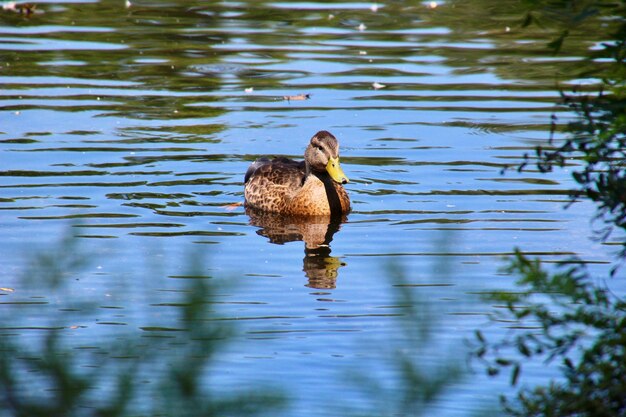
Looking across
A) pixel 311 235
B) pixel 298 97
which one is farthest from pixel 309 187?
pixel 298 97

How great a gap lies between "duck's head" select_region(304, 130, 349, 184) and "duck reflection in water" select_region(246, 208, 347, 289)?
48cm

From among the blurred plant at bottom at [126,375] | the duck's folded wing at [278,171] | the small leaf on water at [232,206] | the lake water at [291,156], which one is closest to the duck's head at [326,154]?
the duck's folded wing at [278,171]

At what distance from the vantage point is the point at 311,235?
11062 millimetres

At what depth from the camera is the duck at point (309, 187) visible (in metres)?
11.8

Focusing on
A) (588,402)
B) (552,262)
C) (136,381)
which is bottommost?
(552,262)

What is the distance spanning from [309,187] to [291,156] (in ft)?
6.31

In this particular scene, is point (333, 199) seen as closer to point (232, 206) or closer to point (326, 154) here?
point (326, 154)

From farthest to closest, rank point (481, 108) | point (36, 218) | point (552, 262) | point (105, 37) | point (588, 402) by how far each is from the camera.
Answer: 1. point (105, 37)
2. point (481, 108)
3. point (36, 218)
4. point (552, 262)
5. point (588, 402)

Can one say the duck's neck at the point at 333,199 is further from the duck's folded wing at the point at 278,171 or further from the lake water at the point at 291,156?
the duck's folded wing at the point at 278,171

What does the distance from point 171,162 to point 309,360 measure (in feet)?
21.5

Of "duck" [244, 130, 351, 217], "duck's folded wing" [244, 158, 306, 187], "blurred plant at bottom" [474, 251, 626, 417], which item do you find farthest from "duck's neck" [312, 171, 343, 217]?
"blurred plant at bottom" [474, 251, 626, 417]

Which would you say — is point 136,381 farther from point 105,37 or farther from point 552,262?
point 105,37

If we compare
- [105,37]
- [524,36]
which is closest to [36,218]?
[105,37]

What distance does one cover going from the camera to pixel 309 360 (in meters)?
7.03
